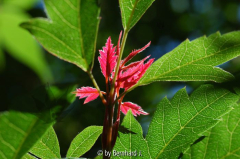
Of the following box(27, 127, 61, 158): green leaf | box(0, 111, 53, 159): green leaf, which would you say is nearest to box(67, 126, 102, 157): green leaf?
box(27, 127, 61, 158): green leaf

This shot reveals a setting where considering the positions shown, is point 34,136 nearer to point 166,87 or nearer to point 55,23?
point 55,23

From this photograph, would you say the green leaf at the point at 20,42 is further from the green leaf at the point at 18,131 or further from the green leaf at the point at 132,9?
the green leaf at the point at 132,9

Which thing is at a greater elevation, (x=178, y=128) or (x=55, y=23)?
(x=55, y=23)

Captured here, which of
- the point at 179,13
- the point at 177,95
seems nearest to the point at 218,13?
the point at 179,13

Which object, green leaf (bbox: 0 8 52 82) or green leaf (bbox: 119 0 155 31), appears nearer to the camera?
green leaf (bbox: 0 8 52 82)

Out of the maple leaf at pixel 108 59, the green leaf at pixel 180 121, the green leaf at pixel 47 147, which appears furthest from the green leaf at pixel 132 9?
the green leaf at pixel 47 147

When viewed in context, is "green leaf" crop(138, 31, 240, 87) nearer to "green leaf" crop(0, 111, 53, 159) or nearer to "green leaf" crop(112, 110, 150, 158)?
"green leaf" crop(112, 110, 150, 158)
